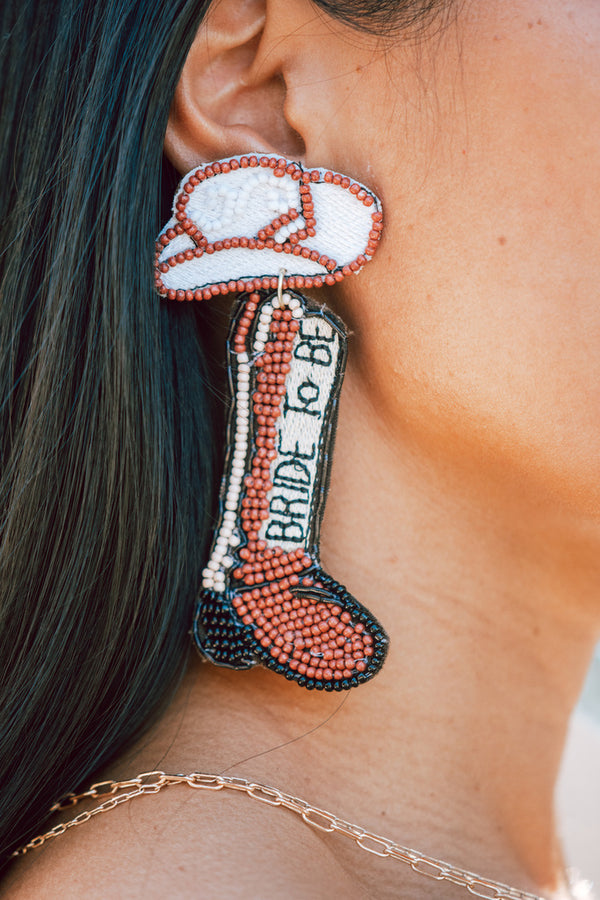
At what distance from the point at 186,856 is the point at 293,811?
0.21 meters

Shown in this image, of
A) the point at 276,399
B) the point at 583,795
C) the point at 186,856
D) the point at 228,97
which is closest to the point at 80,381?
the point at 276,399

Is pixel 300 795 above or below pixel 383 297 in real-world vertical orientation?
below

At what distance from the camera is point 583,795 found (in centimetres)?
189

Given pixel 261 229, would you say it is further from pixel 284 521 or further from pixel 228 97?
pixel 284 521

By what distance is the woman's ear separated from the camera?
1.16m

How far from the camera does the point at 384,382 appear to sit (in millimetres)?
1198

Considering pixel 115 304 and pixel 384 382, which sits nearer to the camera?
pixel 115 304

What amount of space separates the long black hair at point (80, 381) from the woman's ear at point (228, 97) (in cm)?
4

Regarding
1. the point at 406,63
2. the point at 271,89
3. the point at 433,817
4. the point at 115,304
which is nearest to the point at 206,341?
the point at 115,304

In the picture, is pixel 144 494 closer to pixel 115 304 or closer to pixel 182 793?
pixel 115 304

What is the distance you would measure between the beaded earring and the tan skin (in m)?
0.06

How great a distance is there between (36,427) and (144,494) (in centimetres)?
17

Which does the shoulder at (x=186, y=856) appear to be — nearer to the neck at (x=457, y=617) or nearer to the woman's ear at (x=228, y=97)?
the neck at (x=457, y=617)

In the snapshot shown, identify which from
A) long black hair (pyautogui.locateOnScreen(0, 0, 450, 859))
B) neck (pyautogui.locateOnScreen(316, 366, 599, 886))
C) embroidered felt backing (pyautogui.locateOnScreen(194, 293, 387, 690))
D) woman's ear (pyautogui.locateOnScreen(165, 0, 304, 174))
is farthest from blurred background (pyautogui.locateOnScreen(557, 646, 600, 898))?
woman's ear (pyautogui.locateOnScreen(165, 0, 304, 174))
